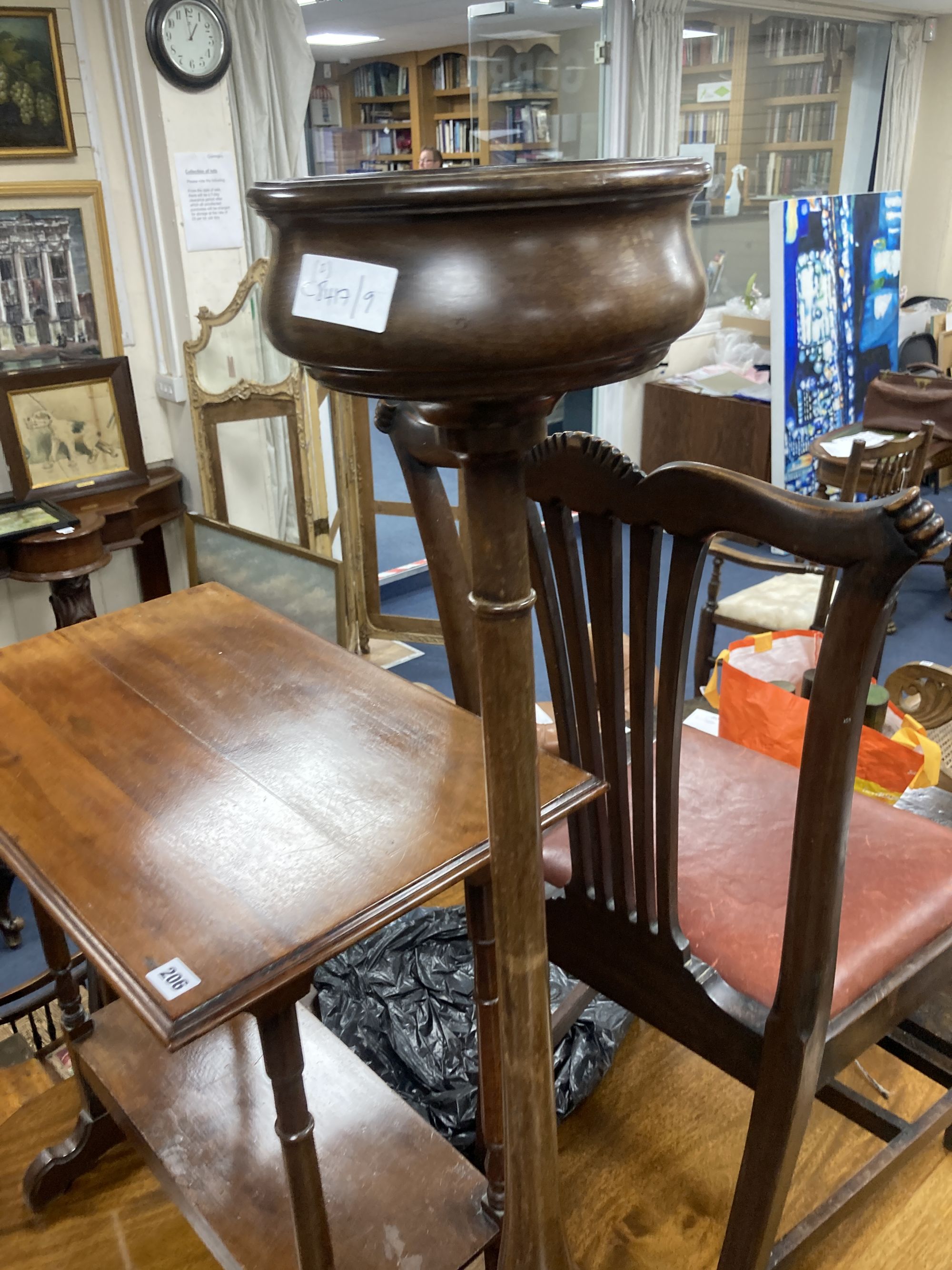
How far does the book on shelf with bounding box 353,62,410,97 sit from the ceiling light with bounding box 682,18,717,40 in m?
3.68

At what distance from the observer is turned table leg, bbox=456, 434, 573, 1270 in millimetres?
606

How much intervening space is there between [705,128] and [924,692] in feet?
11.8

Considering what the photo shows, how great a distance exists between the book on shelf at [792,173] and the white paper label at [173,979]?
5194 mm

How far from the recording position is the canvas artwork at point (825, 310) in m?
3.71

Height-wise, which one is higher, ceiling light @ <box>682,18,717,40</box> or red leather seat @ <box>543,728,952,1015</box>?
ceiling light @ <box>682,18,717,40</box>

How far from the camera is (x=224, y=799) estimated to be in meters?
0.87

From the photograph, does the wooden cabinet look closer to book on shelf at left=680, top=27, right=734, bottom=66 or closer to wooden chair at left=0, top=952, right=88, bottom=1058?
book on shelf at left=680, top=27, right=734, bottom=66

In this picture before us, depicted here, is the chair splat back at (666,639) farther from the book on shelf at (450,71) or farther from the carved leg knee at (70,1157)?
the book on shelf at (450,71)

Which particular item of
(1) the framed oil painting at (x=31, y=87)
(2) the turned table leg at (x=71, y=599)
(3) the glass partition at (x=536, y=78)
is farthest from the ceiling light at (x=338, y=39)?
(2) the turned table leg at (x=71, y=599)

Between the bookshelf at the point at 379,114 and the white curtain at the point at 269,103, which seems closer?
the white curtain at the point at 269,103

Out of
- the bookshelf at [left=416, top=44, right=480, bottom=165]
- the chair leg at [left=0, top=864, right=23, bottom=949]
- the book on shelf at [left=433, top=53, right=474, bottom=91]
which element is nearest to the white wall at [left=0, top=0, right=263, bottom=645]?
the chair leg at [left=0, top=864, right=23, bottom=949]

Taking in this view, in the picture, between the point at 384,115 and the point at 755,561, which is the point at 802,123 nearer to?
the point at 755,561

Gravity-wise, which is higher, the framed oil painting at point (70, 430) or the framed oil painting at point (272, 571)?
the framed oil painting at point (70, 430)

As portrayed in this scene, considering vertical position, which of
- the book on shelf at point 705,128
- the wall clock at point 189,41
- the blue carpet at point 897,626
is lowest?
the blue carpet at point 897,626
